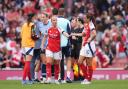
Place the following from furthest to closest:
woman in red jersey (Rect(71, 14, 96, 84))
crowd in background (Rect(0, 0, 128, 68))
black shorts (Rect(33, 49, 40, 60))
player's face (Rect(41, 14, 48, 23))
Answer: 1. crowd in background (Rect(0, 0, 128, 68))
2. black shorts (Rect(33, 49, 40, 60))
3. player's face (Rect(41, 14, 48, 23))
4. woman in red jersey (Rect(71, 14, 96, 84))

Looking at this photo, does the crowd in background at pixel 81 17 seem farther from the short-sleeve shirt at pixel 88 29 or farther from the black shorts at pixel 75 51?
the short-sleeve shirt at pixel 88 29

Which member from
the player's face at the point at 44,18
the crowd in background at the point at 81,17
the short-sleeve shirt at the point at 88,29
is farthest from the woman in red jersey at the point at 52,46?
the crowd in background at the point at 81,17

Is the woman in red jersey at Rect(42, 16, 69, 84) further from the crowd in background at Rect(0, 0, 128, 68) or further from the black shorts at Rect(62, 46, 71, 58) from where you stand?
the crowd in background at Rect(0, 0, 128, 68)

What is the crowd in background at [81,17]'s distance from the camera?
94.9 ft

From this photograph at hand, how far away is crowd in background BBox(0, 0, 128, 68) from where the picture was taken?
2894cm

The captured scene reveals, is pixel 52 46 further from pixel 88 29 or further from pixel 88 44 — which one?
pixel 88 29

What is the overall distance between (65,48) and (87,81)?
134 centimetres

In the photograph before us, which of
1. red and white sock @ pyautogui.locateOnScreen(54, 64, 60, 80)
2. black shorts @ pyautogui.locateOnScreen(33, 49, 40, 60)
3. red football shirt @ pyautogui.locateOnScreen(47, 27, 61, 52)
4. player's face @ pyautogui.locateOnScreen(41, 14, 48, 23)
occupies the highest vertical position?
player's face @ pyautogui.locateOnScreen(41, 14, 48, 23)

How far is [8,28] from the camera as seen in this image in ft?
104

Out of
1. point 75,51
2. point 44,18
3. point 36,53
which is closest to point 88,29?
point 44,18

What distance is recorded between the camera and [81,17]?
88.4 ft

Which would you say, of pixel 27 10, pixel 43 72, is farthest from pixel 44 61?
pixel 27 10

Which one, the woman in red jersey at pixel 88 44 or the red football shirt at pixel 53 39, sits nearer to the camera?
the red football shirt at pixel 53 39

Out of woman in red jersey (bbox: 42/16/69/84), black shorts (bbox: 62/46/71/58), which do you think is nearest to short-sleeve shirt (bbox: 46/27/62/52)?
woman in red jersey (bbox: 42/16/69/84)
